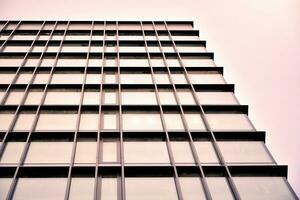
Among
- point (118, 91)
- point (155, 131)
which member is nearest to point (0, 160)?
point (155, 131)

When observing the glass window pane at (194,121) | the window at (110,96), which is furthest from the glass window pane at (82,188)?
the window at (110,96)

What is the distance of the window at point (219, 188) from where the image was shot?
16777 millimetres

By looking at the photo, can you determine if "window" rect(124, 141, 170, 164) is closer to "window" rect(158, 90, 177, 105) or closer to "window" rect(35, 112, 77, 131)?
"window" rect(35, 112, 77, 131)

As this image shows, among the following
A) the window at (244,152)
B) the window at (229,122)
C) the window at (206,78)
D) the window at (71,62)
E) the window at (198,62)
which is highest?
the window at (71,62)

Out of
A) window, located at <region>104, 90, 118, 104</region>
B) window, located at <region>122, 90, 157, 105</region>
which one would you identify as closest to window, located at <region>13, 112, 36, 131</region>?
window, located at <region>104, 90, 118, 104</region>

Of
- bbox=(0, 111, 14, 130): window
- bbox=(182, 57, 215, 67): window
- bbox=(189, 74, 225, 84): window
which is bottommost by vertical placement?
bbox=(0, 111, 14, 130): window

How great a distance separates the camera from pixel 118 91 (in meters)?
26.8

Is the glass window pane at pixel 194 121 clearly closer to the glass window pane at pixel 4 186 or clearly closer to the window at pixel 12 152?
the window at pixel 12 152

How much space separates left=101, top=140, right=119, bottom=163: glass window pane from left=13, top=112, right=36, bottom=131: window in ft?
16.5

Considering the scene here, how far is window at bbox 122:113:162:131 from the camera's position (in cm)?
2252

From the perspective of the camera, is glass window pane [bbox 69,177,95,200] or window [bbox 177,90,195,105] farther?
window [bbox 177,90,195,105]

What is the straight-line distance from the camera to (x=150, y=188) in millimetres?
17203

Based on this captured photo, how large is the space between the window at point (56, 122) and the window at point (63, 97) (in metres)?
1.65

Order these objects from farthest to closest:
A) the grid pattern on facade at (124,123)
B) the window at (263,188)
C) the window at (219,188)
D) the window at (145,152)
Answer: the window at (145,152)
the grid pattern on facade at (124,123)
the window at (263,188)
the window at (219,188)
